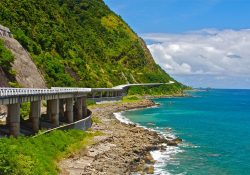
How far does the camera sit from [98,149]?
176ft

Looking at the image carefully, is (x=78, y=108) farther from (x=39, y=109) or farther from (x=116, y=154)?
(x=116, y=154)

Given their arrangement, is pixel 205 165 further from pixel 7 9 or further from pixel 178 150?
pixel 7 9

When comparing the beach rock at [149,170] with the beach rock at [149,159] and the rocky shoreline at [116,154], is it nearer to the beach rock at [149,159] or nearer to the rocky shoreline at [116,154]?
the rocky shoreline at [116,154]

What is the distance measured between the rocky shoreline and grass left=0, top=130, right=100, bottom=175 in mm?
1433

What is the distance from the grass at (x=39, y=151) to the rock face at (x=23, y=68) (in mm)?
25225

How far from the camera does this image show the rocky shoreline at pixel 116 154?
44188 mm

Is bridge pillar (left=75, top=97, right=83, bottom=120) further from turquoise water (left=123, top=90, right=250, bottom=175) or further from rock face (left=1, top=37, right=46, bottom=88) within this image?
turquoise water (left=123, top=90, right=250, bottom=175)

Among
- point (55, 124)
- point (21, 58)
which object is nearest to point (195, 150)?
point (55, 124)

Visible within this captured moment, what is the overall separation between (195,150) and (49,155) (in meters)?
25.7

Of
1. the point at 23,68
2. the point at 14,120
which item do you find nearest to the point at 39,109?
the point at 14,120

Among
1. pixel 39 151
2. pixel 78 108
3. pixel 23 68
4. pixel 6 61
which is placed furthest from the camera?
pixel 23 68

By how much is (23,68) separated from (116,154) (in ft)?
135

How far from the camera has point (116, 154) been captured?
2035 inches

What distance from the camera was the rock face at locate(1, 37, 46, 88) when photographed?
82375 mm
